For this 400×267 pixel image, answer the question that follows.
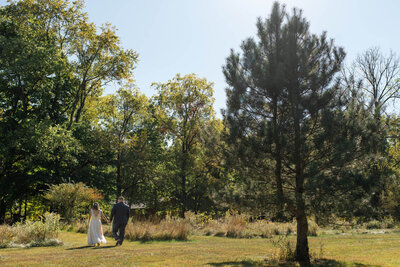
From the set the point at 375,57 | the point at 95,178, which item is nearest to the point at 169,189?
the point at 95,178

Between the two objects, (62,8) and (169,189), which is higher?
(62,8)

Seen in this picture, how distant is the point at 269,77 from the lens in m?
9.47

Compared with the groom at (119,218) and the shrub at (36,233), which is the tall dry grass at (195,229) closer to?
the groom at (119,218)

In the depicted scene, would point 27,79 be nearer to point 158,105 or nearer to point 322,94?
point 158,105

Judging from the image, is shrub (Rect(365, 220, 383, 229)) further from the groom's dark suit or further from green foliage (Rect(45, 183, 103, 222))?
green foliage (Rect(45, 183, 103, 222))

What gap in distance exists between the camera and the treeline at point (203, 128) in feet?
29.5

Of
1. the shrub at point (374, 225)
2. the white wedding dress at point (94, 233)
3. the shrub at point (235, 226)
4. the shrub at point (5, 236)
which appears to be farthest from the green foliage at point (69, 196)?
the shrub at point (374, 225)

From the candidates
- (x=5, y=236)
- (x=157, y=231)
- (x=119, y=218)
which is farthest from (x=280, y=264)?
(x=5, y=236)

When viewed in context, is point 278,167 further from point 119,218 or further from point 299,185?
point 119,218

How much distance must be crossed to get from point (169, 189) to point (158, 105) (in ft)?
27.4

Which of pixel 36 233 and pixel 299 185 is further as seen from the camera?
pixel 36 233

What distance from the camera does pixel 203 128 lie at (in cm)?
1089

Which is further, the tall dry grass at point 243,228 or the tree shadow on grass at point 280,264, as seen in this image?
the tall dry grass at point 243,228

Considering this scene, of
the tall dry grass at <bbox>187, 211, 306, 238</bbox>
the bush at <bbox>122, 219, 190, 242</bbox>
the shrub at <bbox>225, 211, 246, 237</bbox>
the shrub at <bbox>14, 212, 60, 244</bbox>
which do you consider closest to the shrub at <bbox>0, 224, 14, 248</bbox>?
the shrub at <bbox>14, 212, 60, 244</bbox>
